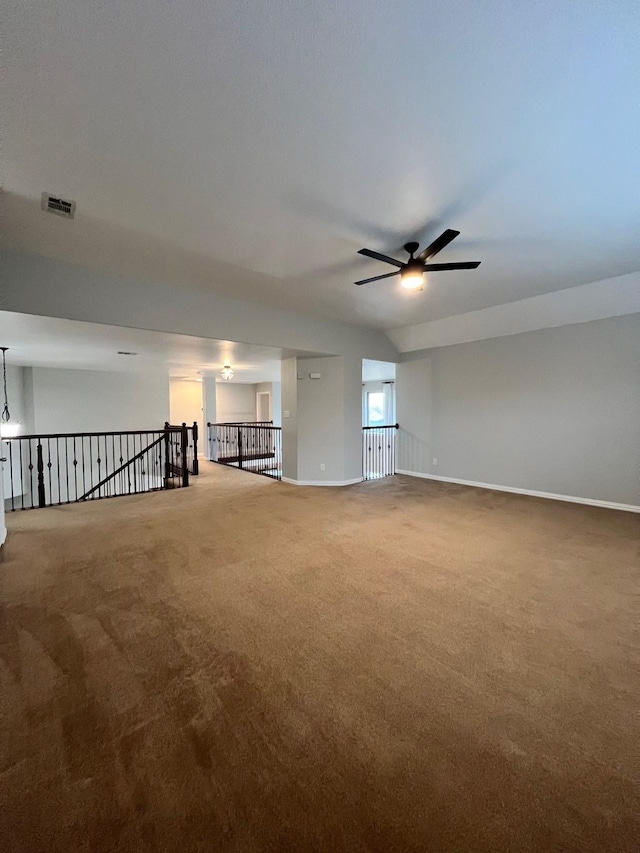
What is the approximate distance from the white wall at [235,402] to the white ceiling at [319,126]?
31.8ft

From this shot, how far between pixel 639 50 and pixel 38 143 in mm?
3067

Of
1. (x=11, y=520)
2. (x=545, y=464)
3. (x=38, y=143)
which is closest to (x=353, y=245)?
(x=38, y=143)

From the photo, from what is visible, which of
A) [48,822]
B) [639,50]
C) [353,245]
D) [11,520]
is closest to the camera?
[48,822]

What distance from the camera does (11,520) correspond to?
14.1 ft

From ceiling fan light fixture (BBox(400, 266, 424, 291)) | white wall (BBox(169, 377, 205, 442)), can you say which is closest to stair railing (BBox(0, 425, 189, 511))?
white wall (BBox(169, 377, 205, 442))

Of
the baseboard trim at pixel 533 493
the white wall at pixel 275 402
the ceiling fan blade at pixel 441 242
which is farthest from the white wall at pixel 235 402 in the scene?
the ceiling fan blade at pixel 441 242

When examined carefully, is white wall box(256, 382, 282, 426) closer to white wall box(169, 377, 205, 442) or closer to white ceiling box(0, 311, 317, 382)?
white wall box(169, 377, 205, 442)

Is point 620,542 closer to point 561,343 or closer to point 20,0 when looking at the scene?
point 561,343

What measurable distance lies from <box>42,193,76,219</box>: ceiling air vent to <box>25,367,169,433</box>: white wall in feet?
23.9

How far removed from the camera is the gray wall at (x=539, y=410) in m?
4.65

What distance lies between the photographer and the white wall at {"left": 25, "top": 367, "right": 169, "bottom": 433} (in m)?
8.26

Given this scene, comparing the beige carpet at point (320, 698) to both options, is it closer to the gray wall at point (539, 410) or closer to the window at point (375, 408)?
the gray wall at point (539, 410)

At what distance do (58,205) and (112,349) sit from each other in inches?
150

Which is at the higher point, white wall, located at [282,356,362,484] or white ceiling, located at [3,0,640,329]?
white ceiling, located at [3,0,640,329]
